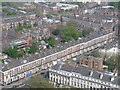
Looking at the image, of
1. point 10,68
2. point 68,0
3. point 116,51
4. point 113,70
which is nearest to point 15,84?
point 10,68

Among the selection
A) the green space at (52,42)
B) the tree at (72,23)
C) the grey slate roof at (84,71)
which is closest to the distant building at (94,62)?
the grey slate roof at (84,71)

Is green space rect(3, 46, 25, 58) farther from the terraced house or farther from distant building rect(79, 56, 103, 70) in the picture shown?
distant building rect(79, 56, 103, 70)

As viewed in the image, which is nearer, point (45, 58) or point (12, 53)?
point (45, 58)

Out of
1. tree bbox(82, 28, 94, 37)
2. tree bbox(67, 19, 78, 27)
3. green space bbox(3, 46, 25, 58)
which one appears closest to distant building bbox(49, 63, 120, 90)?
green space bbox(3, 46, 25, 58)

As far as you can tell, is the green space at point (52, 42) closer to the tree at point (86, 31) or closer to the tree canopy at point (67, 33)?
the tree canopy at point (67, 33)

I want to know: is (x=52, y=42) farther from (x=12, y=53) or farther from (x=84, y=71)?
(x=84, y=71)

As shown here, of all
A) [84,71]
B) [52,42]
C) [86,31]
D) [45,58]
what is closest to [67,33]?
[86,31]
